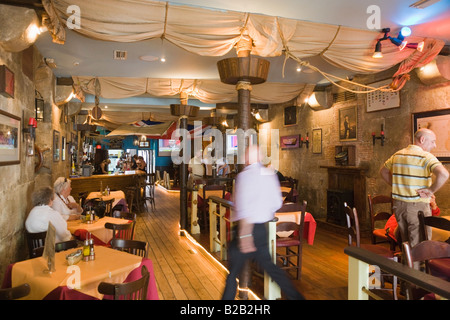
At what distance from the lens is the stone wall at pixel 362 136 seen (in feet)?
17.2

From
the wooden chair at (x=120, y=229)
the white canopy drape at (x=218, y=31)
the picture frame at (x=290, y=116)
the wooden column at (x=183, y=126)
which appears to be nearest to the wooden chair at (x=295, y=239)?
the wooden chair at (x=120, y=229)

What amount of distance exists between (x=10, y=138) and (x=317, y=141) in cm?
662

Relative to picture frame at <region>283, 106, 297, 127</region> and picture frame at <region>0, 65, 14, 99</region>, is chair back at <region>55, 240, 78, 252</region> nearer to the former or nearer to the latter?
picture frame at <region>0, 65, 14, 99</region>

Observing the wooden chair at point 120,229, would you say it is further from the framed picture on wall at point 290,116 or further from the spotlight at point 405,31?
the framed picture on wall at point 290,116

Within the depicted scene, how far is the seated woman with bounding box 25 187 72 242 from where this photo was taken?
3.52 m

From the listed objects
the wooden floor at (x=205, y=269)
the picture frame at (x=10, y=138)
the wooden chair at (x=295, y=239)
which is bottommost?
the wooden floor at (x=205, y=269)

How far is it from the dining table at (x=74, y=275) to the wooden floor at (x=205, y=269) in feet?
3.67

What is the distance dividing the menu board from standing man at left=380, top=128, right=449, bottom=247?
2.69 m

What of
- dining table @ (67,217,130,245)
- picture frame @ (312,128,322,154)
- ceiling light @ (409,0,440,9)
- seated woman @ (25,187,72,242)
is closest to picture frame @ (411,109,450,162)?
ceiling light @ (409,0,440,9)

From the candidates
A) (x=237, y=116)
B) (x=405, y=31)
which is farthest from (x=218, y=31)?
(x=405, y=31)

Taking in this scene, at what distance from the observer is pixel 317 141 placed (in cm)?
806

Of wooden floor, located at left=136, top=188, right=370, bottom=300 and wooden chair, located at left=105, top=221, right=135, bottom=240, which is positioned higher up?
wooden chair, located at left=105, top=221, right=135, bottom=240

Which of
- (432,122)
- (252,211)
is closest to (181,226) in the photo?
(252,211)

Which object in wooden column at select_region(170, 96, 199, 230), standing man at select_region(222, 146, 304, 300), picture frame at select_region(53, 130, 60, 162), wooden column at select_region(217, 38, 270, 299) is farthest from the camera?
wooden column at select_region(170, 96, 199, 230)
